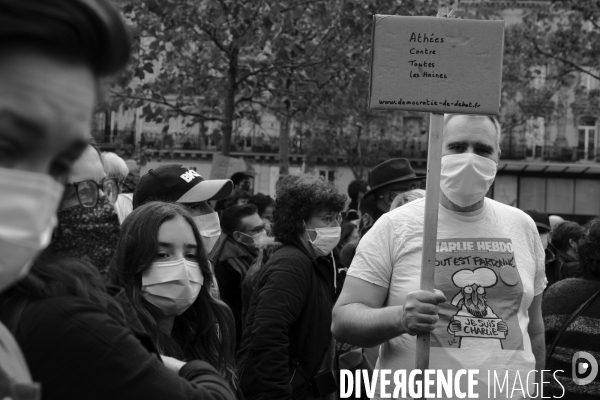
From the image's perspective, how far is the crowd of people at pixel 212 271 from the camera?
41.7 inches

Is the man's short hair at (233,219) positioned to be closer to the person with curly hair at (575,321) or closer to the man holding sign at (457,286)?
the person with curly hair at (575,321)

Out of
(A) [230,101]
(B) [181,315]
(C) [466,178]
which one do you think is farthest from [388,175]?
(A) [230,101]

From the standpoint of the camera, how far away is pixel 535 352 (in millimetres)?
3727

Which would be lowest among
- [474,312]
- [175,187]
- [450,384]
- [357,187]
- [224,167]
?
[450,384]

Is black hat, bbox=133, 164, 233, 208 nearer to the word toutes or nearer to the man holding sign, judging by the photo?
the man holding sign

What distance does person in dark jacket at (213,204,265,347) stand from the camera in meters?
5.96

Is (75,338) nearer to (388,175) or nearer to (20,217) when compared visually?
(20,217)

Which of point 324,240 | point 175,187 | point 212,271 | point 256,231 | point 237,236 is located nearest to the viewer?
point 212,271

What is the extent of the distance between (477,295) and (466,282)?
2.6 inches

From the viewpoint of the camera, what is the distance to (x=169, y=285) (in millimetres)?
2848

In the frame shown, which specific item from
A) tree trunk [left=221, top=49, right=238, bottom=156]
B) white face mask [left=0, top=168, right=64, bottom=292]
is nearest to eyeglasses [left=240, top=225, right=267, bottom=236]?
white face mask [left=0, top=168, right=64, bottom=292]

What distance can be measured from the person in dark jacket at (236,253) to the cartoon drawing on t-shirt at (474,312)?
256cm

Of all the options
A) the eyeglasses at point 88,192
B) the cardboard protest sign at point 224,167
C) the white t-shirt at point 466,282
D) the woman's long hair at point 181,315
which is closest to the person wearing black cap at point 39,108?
the eyeglasses at point 88,192

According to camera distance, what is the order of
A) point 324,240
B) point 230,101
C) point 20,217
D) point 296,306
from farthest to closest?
point 230,101
point 324,240
point 296,306
point 20,217
